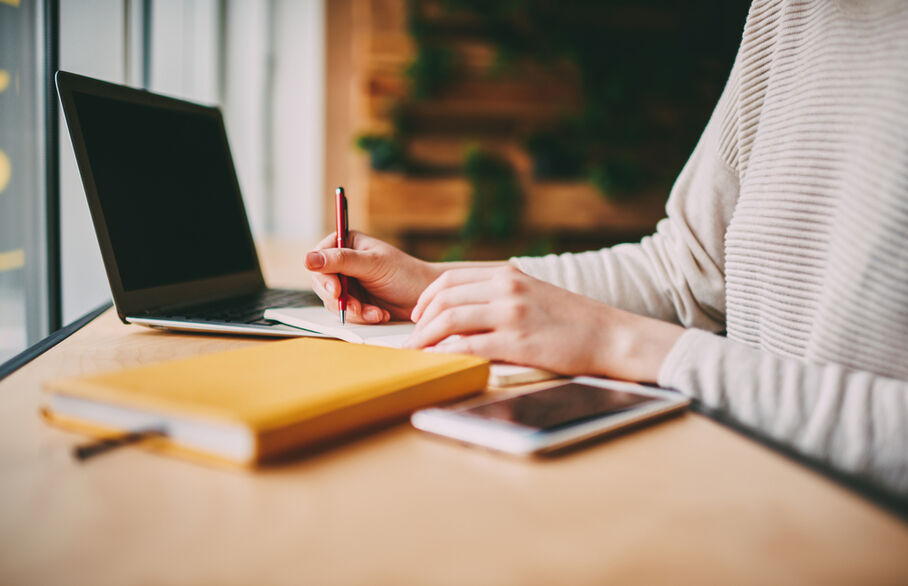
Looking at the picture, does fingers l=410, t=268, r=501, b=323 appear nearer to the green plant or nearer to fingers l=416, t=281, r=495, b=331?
fingers l=416, t=281, r=495, b=331

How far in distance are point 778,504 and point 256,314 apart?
60 centimetres

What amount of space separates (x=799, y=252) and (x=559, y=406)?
38 cm

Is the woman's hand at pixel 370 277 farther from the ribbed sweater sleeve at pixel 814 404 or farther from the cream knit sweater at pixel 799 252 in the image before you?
the ribbed sweater sleeve at pixel 814 404

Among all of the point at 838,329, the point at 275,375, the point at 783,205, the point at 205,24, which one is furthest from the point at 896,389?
the point at 205,24

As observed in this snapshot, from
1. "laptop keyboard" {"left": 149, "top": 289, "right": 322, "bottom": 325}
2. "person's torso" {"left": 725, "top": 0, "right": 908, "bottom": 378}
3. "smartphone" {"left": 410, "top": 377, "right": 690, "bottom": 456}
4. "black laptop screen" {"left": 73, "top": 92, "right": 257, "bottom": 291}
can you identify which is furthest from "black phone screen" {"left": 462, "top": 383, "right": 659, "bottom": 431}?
"black laptop screen" {"left": 73, "top": 92, "right": 257, "bottom": 291}

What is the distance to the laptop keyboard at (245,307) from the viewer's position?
2.29 ft

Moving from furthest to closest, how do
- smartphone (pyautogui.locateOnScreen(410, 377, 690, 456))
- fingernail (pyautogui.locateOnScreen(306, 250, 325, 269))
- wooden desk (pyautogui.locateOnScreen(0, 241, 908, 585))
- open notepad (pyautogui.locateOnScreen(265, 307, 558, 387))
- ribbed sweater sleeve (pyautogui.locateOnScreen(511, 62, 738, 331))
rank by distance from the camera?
1. ribbed sweater sleeve (pyautogui.locateOnScreen(511, 62, 738, 331))
2. fingernail (pyautogui.locateOnScreen(306, 250, 325, 269))
3. open notepad (pyautogui.locateOnScreen(265, 307, 558, 387))
4. smartphone (pyautogui.locateOnScreen(410, 377, 690, 456))
5. wooden desk (pyautogui.locateOnScreen(0, 241, 908, 585))

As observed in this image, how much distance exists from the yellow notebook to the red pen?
229 mm

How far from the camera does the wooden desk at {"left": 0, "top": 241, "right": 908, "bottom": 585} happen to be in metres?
0.24

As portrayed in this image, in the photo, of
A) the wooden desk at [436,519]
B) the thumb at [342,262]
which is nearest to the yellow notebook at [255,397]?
the wooden desk at [436,519]

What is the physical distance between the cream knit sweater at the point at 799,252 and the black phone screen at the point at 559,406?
73 millimetres

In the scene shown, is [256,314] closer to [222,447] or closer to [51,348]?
[51,348]

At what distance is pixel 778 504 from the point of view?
301 millimetres

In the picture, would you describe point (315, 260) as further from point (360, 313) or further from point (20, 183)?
point (20, 183)
